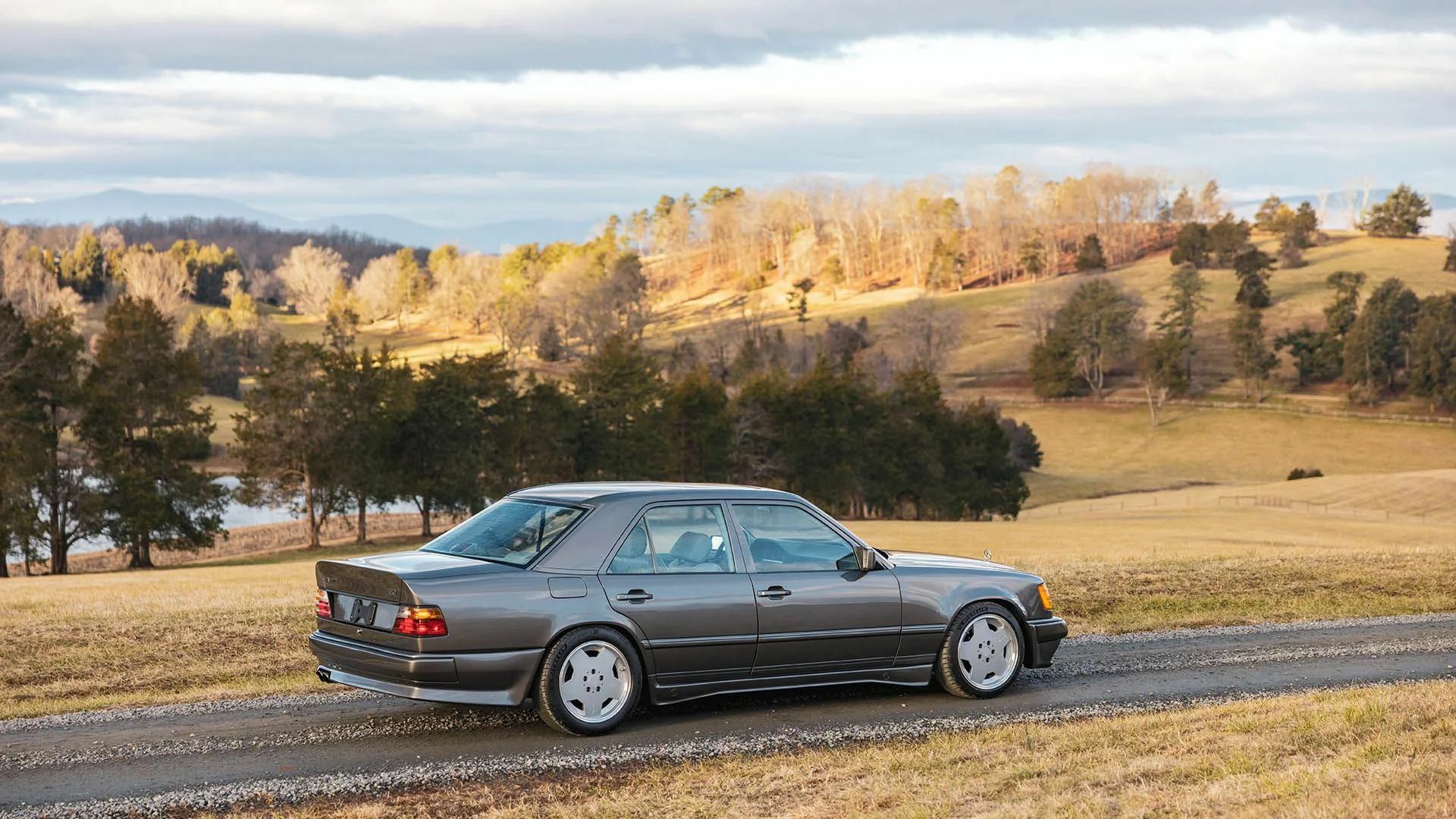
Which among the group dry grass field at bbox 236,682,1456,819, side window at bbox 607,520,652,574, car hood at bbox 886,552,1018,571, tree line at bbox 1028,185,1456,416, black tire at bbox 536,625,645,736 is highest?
tree line at bbox 1028,185,1456,416

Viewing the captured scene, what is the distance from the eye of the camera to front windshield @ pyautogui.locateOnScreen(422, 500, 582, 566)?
9094 mm

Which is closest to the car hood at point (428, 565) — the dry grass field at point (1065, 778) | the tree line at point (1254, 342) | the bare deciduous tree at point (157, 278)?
the dry grass field at point (1065, 778)

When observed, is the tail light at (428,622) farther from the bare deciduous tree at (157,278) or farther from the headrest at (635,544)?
the bare deciduous tree at (157,278)

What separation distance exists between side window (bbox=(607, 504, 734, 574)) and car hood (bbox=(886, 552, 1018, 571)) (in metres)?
1.56

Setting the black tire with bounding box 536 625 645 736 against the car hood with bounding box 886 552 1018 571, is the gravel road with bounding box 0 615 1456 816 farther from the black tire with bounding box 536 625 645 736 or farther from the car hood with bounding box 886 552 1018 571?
the car hood with bounding box 886 552 1018 571

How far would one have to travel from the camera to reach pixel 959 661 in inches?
405

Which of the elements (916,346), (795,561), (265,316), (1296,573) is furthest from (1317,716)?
A: (265,316)

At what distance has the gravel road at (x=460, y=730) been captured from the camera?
7.76m

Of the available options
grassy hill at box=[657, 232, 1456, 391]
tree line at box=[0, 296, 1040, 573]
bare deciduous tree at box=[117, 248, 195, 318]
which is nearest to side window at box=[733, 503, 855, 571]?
tree line at box=[0, 296, 1040, 573]

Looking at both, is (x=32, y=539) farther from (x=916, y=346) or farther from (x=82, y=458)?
(x=916, y=346)

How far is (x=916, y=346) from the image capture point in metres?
119

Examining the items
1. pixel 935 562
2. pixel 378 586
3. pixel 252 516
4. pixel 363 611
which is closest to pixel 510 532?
pixel 378 586

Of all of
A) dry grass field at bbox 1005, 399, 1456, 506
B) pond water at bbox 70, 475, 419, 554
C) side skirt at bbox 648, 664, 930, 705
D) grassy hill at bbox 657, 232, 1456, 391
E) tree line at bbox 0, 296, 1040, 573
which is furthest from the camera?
grassy hill at bbox 657, 232, 1456, 391

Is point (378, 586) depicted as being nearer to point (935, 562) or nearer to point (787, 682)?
point (787, 682)
